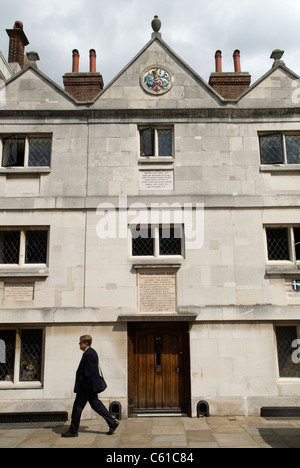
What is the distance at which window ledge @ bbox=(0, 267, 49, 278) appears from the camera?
1073 centimetres

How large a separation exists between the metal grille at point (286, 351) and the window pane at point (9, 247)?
7698mm

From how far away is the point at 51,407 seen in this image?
10.0 metres

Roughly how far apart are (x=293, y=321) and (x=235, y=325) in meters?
1.62

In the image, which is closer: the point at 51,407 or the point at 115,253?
the point at 51,407

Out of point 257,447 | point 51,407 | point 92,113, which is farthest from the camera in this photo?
point 92,113

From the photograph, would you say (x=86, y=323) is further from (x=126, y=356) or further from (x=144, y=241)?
(x=144, y=241)

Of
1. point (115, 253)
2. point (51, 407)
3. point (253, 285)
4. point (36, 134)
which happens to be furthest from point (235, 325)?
point (36, 134)

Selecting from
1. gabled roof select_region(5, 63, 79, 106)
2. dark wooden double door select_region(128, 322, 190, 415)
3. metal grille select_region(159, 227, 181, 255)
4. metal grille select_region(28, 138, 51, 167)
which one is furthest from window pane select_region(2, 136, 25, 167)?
dark wooden double door select_region(128, 322, 190, 415)

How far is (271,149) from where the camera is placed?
1179 cm

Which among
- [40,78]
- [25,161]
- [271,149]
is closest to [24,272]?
[25,161]

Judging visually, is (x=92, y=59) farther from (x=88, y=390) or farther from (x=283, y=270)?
(x=88, y=390)

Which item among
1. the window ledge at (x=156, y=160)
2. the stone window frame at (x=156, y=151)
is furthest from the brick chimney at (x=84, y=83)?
the window ledge at (x=156, y=160)

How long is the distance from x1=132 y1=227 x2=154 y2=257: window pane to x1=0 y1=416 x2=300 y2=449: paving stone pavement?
4.36m

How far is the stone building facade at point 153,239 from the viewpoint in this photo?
1033 centimetres
